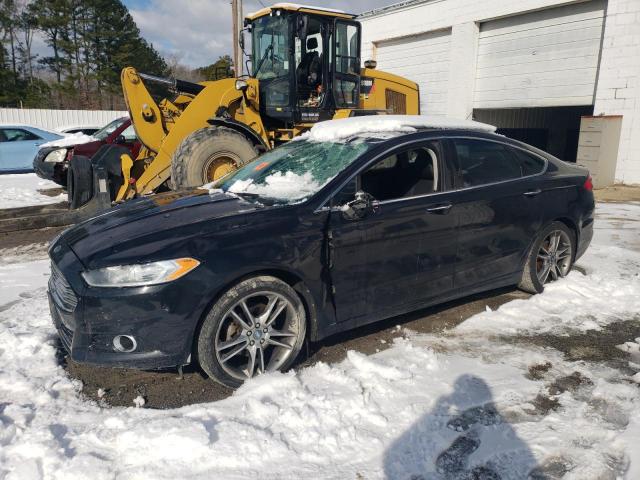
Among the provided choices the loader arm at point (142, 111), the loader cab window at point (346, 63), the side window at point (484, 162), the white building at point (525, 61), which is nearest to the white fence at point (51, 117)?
the white building at point (525, 61)

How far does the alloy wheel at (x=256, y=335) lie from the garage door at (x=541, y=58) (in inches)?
517

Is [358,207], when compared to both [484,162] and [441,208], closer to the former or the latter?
[441,208]

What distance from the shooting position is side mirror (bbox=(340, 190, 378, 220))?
11.5ft

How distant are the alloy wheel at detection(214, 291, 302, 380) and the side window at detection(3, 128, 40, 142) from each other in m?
14.2

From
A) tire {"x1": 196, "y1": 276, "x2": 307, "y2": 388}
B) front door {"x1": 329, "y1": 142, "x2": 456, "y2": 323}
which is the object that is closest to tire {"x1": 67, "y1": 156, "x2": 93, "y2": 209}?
front door {"x1": 329, "y1": 142, "x2": 456, "y2": 323}

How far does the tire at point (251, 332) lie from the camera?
313 centimetres

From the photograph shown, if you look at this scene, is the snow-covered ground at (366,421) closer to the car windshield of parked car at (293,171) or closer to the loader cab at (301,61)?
the car windshield of parked car at (293,171)

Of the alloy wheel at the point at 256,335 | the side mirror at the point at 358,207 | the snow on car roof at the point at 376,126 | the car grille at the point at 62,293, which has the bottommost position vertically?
the alloy wheel at the point at 256,335

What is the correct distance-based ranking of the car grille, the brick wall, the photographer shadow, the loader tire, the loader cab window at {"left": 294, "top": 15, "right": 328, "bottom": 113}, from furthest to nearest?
the brick wall → the loader cab window at {"left": 294, "top": 15, "right": 328, "bottom": 113} → the loader tire → the car grille → the photographer shadow

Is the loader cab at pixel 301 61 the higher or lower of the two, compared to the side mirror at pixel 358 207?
higher

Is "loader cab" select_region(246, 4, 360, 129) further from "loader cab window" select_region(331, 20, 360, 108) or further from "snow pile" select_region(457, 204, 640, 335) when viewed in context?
"snow pile" select_region(457, 204, 640, 335)

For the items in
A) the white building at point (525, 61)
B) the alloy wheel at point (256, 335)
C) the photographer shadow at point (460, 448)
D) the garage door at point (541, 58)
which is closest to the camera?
the photographer shadow at point (460, 448)

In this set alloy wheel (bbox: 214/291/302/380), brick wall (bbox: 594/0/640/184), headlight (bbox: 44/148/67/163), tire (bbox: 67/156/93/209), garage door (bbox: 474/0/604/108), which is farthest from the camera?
garage door (bbox: 474/0/604/108)

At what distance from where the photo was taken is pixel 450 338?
4.01 meters
